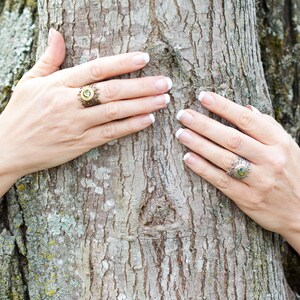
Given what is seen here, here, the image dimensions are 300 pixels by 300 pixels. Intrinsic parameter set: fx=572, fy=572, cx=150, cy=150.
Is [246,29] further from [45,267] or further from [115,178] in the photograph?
[45,267]

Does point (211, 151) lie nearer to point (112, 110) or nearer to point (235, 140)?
point (235, 140)

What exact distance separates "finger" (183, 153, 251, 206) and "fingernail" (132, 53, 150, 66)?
1.02ft

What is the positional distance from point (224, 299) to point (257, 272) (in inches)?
5.9

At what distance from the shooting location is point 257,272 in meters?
1.89

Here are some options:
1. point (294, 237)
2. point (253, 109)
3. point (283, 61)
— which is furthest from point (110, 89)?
point (283, 61)

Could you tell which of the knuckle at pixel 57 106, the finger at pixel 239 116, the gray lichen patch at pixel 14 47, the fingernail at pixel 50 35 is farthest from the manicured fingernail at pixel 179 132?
the gray lichen patch at pixel 14 47

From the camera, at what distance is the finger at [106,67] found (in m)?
1.66

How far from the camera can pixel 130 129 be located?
169 centimetres

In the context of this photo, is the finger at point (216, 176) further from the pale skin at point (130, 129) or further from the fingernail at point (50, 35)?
the fingernail at point (50, 35)

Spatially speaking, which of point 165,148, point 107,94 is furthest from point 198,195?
point 107,94

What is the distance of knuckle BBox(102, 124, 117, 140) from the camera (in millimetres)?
1695

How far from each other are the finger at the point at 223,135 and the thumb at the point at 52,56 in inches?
16.2

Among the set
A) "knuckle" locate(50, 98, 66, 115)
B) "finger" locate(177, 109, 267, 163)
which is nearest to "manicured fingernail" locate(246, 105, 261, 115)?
"finger" locate(177, 109, 267, 163)

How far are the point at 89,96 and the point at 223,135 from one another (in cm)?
41
